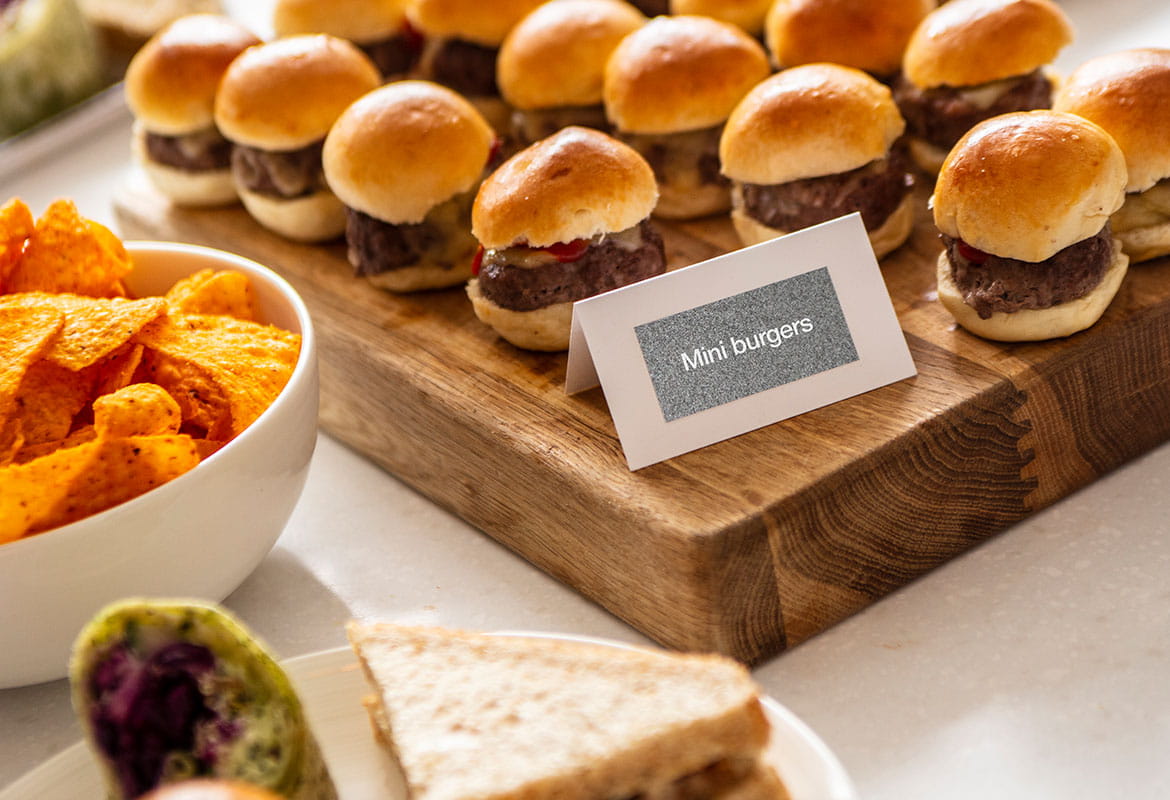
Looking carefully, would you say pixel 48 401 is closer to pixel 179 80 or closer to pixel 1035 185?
pixel 179 80

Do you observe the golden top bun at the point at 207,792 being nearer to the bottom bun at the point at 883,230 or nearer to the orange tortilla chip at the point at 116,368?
the orange tortilla chip at the point at 116,368

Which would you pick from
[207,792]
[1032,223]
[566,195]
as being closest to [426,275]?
[566,195]

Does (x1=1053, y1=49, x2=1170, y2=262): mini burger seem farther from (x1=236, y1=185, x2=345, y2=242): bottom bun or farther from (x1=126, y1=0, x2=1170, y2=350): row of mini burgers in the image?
(x1=236, y1=185, x2=345, y2=242): bottom bun

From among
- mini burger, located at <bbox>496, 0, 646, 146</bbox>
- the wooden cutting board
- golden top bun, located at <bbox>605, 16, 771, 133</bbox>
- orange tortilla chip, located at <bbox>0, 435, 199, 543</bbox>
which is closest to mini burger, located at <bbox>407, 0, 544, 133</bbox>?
mini burger, located at <bbox>496, 0, 646, 146</bbox>

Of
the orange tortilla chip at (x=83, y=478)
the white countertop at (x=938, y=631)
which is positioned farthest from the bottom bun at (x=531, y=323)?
the orange tortilla chip at (x=83, y=478)

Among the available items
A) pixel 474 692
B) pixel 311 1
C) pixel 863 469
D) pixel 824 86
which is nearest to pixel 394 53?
pixel 311 1
